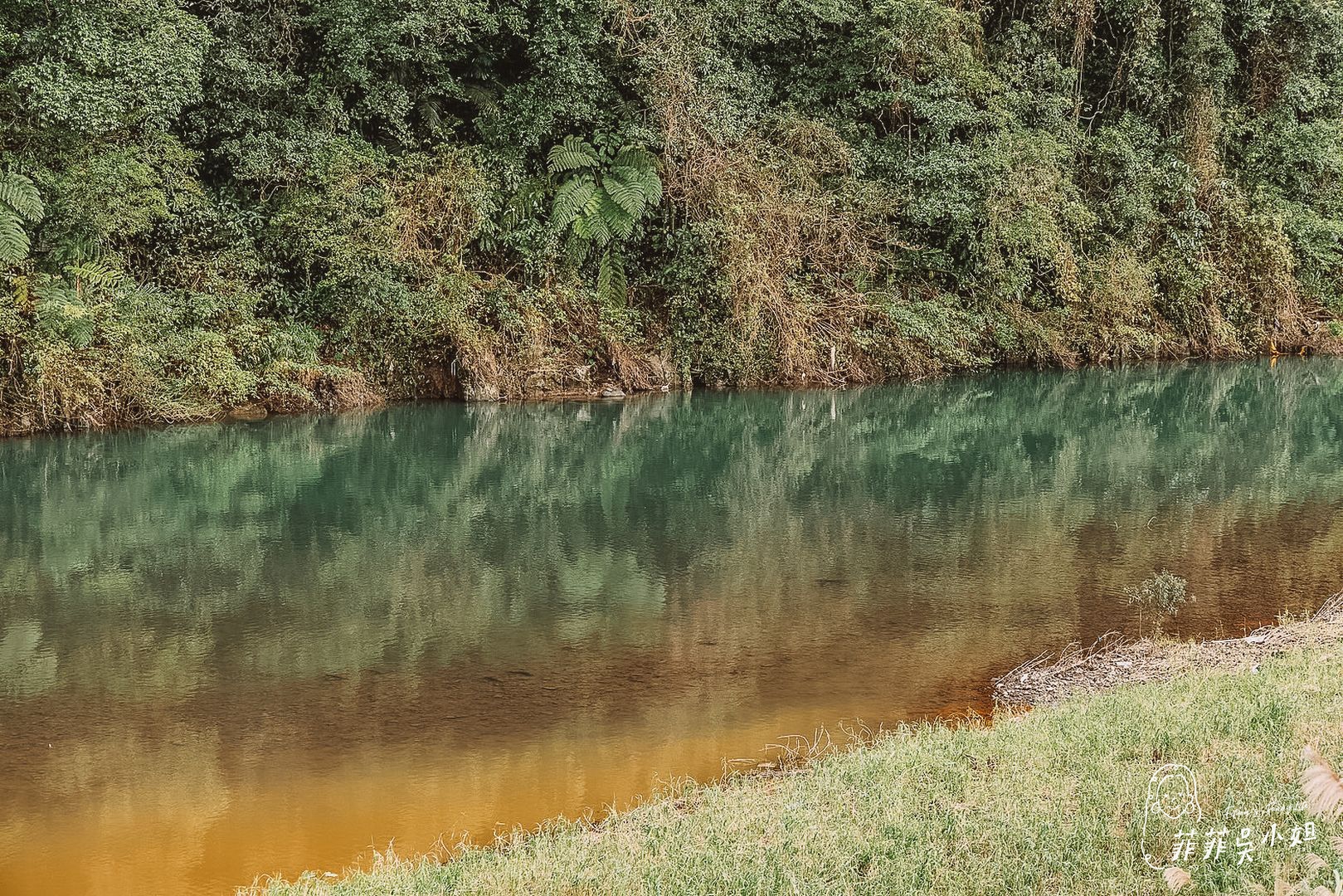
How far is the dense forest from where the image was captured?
60.4ft

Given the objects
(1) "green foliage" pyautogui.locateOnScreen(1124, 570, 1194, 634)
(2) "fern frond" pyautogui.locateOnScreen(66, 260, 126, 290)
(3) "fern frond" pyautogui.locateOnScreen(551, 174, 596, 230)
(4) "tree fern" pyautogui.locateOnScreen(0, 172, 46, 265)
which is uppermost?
(3) "fern frond" pyautogui.locateOnScreen(551, 174, 596, 230)

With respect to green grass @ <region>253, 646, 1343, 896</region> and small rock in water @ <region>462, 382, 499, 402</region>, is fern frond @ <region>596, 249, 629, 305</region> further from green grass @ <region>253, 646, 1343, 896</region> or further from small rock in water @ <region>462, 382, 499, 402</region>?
green grass @ <region>253, 646, 1343, 896</region>

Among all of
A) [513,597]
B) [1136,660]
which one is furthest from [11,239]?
[1136,660]

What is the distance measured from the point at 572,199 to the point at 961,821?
63.7 ft

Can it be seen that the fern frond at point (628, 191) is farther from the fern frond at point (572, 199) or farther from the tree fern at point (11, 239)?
the tree fern at point (11, 239)

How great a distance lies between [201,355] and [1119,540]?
1444cm

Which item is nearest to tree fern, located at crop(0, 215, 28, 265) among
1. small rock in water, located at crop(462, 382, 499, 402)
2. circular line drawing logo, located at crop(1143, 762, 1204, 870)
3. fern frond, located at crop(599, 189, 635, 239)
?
small rock in water, located at crop(462, 382, 499, 402)

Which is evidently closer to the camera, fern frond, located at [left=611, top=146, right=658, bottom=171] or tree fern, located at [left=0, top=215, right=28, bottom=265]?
tree fern, located at [left=0, top=215, right=28, bottom=265]

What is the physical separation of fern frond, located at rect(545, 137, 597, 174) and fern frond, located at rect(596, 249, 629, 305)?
1.88m

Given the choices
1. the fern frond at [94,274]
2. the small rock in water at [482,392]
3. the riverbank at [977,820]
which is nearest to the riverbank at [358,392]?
the small rock in water at [482,392]

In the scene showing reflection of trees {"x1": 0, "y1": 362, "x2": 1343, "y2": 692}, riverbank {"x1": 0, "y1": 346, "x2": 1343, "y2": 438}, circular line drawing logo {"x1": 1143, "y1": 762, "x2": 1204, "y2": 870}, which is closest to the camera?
circular line drawing logo {"x1": 1143, "y1": 762, "x2": 1204, "y2": 870}

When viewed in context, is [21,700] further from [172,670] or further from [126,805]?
[126,805]

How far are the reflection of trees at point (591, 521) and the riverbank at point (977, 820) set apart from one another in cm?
310

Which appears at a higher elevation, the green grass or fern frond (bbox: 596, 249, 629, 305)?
fern frond (bbox: 596, 249, 629, 305)
